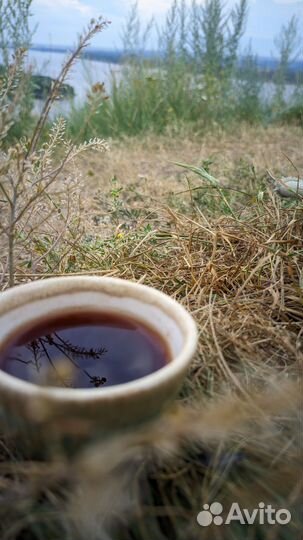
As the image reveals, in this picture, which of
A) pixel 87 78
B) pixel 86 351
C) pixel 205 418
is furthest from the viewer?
pixel 87 78

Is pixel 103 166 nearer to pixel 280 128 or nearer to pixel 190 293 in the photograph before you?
pixel 280 128

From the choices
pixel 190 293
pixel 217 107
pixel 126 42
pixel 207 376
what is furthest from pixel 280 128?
pixel 207 376

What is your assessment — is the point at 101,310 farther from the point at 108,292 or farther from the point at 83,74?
the point at 83,74

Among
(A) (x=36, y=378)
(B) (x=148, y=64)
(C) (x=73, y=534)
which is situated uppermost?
(B) (x=148, y=64)

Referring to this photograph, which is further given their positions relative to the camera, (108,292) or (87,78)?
(87,78)
